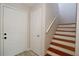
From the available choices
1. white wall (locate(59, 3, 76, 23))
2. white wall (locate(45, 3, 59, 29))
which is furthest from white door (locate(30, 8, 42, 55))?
white wall (locate(59, 3, 76, 23))

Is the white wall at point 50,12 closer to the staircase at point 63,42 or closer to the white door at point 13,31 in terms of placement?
the staircase at point 63,42

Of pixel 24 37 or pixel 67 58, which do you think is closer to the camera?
pixel 67 58

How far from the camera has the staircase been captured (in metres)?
1.50

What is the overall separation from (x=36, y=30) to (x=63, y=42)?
0.48 metres

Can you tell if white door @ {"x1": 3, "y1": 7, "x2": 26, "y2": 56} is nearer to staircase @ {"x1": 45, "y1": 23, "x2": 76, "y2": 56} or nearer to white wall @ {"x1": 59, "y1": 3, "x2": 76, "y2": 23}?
staircase @ {"x1": 45, "y1": 23, "x2": 76, "y2": 56}

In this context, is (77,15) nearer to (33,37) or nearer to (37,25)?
(37,25)

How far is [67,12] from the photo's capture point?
1563 millimetres

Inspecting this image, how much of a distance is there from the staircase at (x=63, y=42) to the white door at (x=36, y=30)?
0.61 ft

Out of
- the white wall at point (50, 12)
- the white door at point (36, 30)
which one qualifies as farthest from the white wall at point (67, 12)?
the white door at point (36, 30)

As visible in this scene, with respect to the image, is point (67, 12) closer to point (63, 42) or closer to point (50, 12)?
point (50, 12)

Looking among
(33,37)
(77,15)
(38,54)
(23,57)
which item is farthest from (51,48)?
(77,15)

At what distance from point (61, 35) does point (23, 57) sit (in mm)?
723

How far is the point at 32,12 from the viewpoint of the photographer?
5.22ft

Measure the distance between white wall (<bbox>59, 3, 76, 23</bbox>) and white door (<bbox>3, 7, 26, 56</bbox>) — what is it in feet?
2.05
